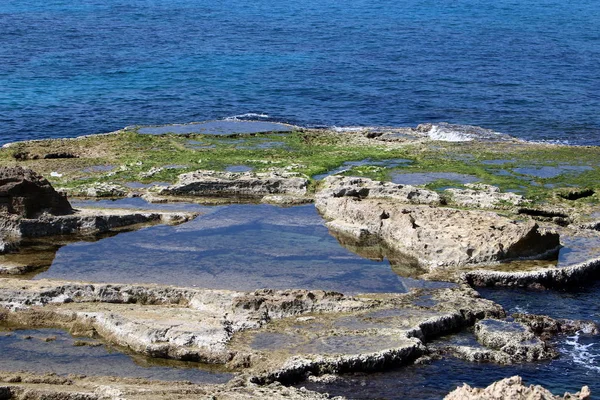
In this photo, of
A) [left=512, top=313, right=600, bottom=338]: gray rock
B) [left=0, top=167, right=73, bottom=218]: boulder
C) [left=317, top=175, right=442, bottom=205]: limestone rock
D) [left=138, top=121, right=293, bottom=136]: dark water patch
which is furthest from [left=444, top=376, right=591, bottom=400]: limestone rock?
[left=138, top=121, right=293, bottom=136]: dark water patch

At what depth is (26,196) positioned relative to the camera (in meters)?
32.9

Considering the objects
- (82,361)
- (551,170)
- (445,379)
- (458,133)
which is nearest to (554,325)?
(445,379)

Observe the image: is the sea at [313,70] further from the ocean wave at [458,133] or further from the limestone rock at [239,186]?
the limestone rock at [239,186]

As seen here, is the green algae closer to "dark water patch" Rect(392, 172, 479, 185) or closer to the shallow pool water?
"dark water patch" Rect(392, 172, 479, 185)

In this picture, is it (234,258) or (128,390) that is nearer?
(128,390)

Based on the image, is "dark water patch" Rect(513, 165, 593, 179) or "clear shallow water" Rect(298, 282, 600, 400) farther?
"dark water patch" Rect(513, 165, 593, 179)

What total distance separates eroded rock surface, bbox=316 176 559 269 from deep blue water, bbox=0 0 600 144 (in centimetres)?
1683

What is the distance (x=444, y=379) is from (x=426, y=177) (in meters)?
17.5

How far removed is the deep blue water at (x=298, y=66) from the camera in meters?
54.6

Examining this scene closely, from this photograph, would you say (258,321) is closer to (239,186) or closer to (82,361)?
(82,361)

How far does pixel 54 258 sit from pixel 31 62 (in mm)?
40161

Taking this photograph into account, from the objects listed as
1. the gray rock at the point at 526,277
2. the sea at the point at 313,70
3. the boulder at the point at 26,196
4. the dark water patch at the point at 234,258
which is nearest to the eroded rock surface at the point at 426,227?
the gray rock at the point at 526,277

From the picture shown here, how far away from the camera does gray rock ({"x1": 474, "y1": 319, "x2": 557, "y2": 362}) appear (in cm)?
2409

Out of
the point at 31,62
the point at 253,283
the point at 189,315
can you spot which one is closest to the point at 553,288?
the point at 253,283
